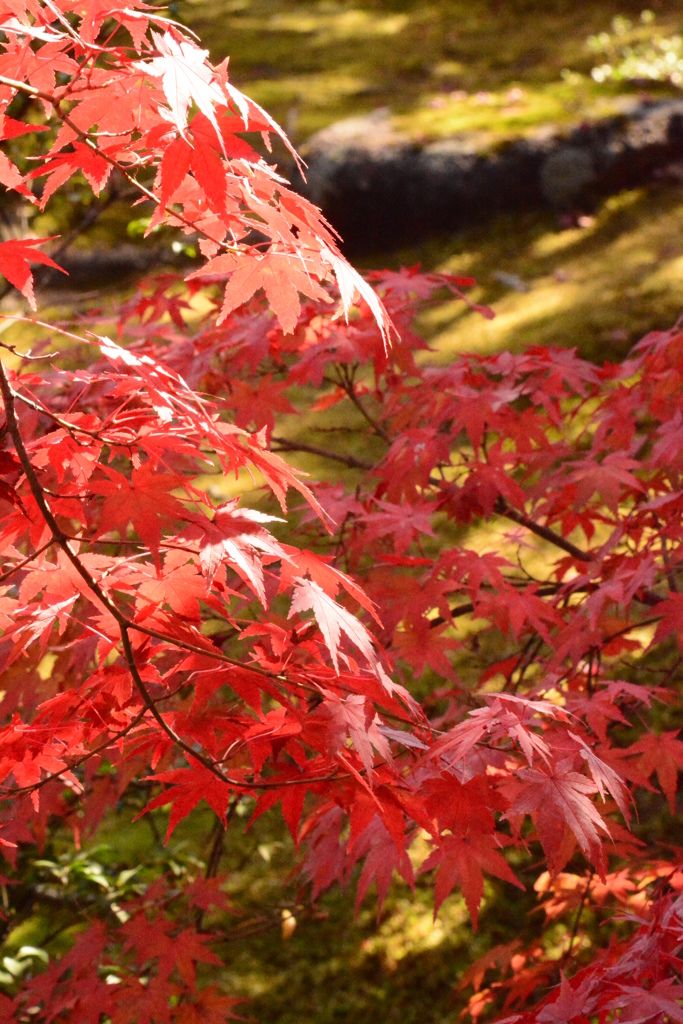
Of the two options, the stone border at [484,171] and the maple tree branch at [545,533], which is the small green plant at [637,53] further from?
the maple tree branch at [545,533]

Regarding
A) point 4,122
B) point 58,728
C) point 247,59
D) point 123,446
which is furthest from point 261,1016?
point 247,59

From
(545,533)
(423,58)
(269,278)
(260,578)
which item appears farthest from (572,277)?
(260,578)

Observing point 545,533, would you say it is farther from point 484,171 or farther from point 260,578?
point 484,171

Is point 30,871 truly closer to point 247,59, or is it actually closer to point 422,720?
point 422,720

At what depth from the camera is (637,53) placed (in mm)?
6598

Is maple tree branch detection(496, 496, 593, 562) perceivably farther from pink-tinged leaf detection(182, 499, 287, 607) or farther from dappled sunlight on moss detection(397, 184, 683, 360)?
dappled sunlight on moss detection(397, 184, 683, 360)

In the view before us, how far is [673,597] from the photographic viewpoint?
1357mm

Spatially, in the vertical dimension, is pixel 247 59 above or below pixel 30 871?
above

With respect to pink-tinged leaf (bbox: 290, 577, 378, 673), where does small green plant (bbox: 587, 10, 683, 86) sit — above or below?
above

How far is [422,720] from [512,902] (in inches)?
61.0

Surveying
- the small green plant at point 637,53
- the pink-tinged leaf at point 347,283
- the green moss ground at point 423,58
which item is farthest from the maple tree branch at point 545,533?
the small green plant at point 637,53

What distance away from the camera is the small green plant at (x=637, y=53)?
20.0 feet

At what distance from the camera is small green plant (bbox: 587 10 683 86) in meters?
6.08

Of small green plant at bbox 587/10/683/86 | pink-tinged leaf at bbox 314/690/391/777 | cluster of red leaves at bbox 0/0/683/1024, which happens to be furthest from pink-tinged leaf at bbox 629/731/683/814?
small green plant at bbox 587/10/683/86
